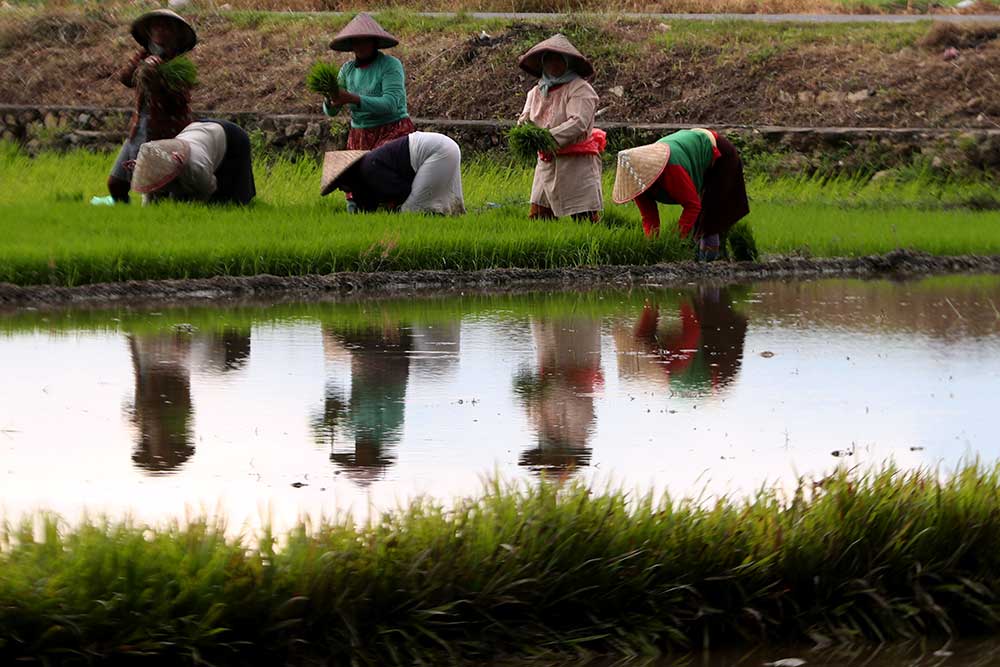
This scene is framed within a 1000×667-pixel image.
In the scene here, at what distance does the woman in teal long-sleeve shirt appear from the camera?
42.6 feet

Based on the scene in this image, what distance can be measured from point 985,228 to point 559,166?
3.89 meters

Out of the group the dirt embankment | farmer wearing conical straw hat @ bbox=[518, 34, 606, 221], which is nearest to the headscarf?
farmer wearing conical straw hat @ bbox=[518, 34, 606, 221]

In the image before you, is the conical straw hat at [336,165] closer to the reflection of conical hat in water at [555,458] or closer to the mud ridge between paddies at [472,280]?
the mud ridge between paddies at [472,280]

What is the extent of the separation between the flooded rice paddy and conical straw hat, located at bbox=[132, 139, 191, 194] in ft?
9.40

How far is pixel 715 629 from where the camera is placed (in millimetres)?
4348

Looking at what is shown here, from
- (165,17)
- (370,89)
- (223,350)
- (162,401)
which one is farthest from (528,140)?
(162,401)

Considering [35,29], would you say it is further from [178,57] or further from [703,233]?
[703,233]

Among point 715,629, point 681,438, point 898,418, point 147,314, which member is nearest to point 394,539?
point 715,629

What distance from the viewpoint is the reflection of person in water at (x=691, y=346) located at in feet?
25.8

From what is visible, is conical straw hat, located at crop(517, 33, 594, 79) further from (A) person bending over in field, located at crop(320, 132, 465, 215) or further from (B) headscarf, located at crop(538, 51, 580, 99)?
(A) person bending over in field, located at crop(320, 132, 465, 215)

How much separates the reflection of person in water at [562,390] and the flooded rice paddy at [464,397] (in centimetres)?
2

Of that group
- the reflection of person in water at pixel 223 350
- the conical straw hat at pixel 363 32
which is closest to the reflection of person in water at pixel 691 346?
the reflection of person in water at pixel 223 350

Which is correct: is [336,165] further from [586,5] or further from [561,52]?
[586,5]

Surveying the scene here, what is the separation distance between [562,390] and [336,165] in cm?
595
